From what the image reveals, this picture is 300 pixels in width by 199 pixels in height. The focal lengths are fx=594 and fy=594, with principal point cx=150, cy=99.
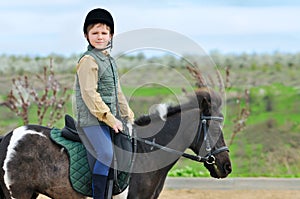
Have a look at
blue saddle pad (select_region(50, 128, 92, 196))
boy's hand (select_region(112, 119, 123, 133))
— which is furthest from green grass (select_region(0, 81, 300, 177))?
boy's hand (select_region(112, 119, 123, 133))

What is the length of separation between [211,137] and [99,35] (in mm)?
1527

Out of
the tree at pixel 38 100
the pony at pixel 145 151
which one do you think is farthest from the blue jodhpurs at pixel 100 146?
the tree at pixel 38 100

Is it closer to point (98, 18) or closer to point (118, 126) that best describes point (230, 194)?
point (118, 126)

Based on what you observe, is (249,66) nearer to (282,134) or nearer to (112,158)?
(282,134)

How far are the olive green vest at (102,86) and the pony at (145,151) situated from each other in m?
0.48

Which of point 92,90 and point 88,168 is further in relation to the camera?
point 88,168

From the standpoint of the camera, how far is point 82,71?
5.34m

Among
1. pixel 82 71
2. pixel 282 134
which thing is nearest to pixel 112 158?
pixel 82 71

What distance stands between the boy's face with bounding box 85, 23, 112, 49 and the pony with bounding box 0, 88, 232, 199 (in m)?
0.89

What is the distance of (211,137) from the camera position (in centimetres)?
595

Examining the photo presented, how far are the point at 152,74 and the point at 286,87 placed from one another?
18.7 ft

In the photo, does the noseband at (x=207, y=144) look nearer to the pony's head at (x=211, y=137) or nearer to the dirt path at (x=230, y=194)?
the pony's head at (x=211, y=137)

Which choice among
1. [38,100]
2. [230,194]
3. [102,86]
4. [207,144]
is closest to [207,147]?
[207,144]

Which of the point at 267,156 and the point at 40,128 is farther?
the point at 267,156
